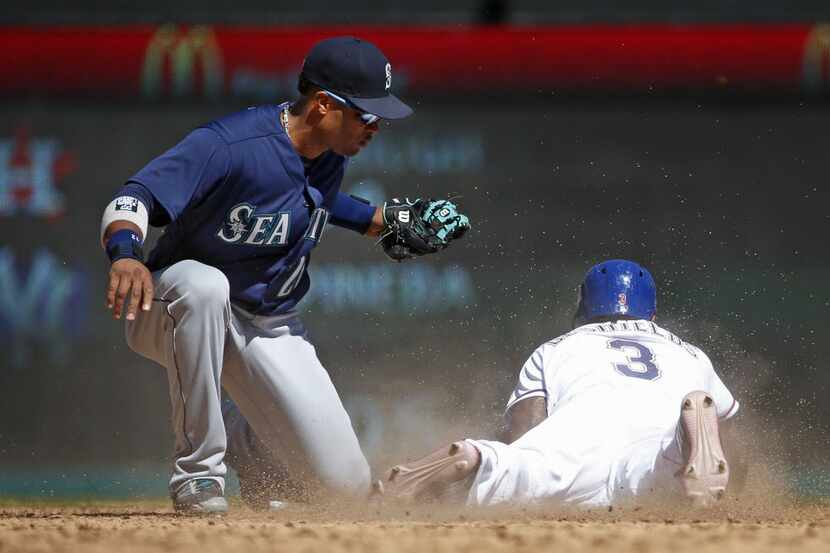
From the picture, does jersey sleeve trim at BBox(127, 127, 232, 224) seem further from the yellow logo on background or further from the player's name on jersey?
the yellow logo on background

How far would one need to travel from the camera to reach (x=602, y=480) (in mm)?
4121

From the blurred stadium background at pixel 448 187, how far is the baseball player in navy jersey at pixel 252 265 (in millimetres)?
2331

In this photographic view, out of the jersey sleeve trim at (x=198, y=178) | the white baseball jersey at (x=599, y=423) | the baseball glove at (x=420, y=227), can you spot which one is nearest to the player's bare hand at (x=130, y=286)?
the jersey sleeve trim at (x=198, y=178)

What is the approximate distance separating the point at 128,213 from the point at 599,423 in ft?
5.17

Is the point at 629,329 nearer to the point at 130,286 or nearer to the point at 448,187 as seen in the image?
the point at 130,286

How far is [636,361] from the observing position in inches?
172

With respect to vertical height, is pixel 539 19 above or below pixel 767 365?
above

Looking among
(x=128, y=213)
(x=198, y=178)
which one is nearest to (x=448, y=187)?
(x=198, y=178)

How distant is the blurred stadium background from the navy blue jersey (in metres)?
2.45

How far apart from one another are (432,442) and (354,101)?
239cm

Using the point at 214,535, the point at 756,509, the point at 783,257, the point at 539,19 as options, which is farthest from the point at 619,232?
the point at 214,535

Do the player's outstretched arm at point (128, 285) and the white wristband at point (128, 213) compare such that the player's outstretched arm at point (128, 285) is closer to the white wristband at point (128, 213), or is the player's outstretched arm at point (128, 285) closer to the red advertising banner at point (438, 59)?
the white wristband at point (128, 213)

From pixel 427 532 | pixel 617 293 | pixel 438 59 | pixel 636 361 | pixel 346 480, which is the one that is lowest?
pixel 346 480

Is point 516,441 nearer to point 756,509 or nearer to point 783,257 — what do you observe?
point 756,509
